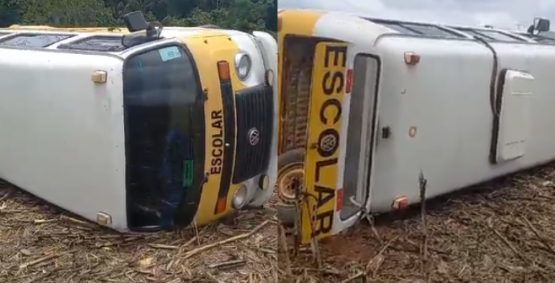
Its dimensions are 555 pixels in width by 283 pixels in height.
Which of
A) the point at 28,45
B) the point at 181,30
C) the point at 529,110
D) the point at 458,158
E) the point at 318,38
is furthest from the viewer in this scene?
the point at 28,45

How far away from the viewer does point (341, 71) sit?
2.36 ft

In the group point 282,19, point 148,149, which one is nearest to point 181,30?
point 148,149

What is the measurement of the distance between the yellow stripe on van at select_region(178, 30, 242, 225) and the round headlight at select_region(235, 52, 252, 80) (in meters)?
0.01

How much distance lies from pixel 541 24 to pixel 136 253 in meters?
1.06

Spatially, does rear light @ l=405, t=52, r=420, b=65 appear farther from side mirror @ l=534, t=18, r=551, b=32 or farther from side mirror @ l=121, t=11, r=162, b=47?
side mirror @ l=121, t=11, r=162, b=47

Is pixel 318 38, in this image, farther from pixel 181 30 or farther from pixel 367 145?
pixel 181 30

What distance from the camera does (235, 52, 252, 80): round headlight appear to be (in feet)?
4.57

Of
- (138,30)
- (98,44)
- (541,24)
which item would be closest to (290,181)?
(541,24)

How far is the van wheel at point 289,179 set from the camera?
0.73 m

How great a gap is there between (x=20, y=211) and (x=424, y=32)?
1486 millimetres

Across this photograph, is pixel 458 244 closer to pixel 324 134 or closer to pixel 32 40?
pixel 324 134

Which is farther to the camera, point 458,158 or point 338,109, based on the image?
point 458,158

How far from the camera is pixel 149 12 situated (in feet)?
4.34

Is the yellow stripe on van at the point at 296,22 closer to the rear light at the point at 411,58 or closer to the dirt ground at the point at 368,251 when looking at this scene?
the rear light at the point at 411,58
